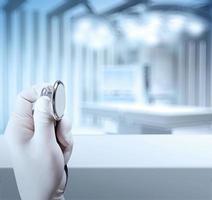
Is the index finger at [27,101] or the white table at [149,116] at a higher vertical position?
the index finger at [27,101]

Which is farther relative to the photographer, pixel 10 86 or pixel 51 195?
pixel 10 86

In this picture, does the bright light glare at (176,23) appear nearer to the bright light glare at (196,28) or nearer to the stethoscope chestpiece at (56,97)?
the bright light glare at (196,28)

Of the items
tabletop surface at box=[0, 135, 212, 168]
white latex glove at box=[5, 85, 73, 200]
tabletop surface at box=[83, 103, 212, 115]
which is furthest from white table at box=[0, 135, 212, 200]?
white latex glove at box=[5, 85, 73, 200]

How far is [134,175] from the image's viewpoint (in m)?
1.01

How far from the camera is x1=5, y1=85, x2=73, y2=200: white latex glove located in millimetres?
629

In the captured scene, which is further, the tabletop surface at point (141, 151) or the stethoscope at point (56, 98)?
the tabletop surface at point (141, 151)

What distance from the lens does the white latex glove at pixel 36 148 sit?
63cm

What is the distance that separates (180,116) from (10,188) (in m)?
0.62

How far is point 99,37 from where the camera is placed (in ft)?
3.52

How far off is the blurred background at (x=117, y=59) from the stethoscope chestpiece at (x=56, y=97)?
1.43ft

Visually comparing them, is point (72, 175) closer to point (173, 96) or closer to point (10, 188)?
point (10, 188)

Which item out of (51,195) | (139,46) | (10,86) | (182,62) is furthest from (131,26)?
(51,195)

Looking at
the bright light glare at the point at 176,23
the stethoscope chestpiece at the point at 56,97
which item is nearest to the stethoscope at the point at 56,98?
the stethoscope chestpiece at the point at 56,97

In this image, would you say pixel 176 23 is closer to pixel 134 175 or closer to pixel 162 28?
pixel 162 28
